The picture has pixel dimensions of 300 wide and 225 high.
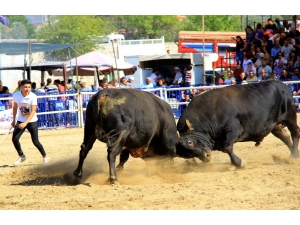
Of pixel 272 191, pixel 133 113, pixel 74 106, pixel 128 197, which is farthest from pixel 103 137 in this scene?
pixel 74 106

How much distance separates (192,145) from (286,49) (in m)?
11.8

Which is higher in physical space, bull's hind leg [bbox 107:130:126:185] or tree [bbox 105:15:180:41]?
tree [bbox 105:15:180:41]

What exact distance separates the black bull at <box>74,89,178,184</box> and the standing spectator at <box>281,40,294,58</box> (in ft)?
39.6

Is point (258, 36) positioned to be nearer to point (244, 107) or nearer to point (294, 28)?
point (294, 28)

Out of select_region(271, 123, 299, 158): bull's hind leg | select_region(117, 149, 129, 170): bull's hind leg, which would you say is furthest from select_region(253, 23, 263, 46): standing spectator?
select_region(117, 149, 129, 170): bull's hind leg

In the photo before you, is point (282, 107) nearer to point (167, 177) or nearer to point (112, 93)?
point (167, 177)

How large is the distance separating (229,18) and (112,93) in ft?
178

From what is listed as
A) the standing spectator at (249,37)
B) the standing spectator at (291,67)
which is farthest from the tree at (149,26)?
the standing spectator at (291,67)

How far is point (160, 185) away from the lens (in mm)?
8430

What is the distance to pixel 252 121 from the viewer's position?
10430mm

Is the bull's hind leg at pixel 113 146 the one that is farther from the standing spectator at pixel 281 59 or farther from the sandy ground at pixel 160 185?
the standing spectator at pixel 281 59

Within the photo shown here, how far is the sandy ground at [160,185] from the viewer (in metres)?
7.15

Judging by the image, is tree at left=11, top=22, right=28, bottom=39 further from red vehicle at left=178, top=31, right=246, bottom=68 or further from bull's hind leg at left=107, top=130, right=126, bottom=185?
bull's hind leg at left=107, top=130, right=126, bottom=185

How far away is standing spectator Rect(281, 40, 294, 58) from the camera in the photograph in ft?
67.4
